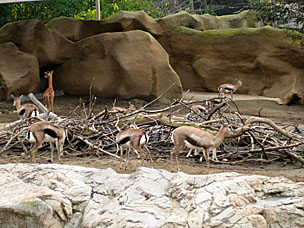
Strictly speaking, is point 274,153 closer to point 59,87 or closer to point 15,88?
point 15,88

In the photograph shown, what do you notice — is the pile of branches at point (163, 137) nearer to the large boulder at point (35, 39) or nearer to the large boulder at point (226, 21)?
the large boulder at point (35, 39)

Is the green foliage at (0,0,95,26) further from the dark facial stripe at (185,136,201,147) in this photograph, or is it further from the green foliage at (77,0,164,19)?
the dark facial stripe at (185,136,201,147)

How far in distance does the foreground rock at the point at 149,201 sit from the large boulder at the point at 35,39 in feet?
35.8

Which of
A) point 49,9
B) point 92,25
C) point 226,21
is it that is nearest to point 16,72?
point 92,25

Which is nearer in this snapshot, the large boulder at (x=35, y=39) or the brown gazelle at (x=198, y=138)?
the brown gazelle at (x=198, y=138)

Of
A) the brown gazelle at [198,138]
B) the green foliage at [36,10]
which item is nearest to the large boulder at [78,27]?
the green foliage at [36,10]

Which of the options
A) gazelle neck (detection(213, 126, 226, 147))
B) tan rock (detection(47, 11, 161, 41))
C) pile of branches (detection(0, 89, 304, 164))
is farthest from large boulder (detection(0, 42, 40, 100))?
gazelle neck (detection(213, 126, 226, 147))

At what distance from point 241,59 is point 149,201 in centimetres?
1370

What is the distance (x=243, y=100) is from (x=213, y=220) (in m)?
12.5

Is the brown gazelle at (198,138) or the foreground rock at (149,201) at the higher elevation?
the foreground rock at (149,201)

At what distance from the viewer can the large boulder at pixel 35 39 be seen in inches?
569

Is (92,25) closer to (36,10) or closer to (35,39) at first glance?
(35,39)

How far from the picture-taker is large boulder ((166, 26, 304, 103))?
15695 mm

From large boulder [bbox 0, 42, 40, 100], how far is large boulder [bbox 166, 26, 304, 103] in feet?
17.1
